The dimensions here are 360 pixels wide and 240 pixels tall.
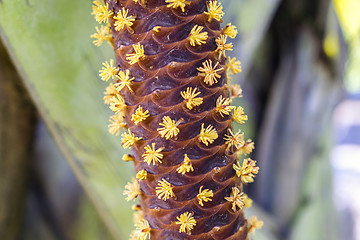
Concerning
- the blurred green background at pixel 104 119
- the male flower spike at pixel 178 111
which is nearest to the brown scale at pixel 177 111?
the male flower spike at pixel 178 111

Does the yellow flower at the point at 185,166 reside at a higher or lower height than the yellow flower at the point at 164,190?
higher

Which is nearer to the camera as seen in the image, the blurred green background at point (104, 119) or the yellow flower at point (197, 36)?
the yellow flower at point (197, 36)

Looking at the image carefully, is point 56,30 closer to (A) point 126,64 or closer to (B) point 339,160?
(A) point 126,64

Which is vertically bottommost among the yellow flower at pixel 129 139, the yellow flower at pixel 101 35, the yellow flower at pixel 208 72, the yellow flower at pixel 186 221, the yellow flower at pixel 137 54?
the yellow flower at pixel 186 221

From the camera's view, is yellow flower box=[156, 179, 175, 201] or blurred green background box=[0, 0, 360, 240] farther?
blurred green background box=[0, 0, 360, 240]

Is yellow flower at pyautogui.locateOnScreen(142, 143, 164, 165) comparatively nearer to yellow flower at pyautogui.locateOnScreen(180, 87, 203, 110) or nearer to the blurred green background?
yellow flower at pyautogui.locateOnScreen(180, 87, 203, 110)

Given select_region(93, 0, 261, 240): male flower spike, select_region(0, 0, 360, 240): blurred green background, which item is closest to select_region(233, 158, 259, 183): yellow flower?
select_region(93, 0, 261, 240): male flower spike

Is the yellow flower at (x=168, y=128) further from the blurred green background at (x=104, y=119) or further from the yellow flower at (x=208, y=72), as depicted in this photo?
the blurred green background at (x=104, y=119)

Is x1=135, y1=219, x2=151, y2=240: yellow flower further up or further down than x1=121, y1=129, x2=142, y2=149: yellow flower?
further down
